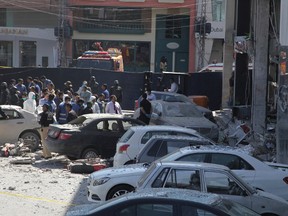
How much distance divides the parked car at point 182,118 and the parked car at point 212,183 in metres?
10.3

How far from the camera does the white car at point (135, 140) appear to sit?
1561 centimetres

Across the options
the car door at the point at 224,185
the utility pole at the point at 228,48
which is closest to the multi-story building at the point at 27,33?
the utility pole at the point at 228,48

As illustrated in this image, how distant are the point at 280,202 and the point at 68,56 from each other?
46837 millimetres

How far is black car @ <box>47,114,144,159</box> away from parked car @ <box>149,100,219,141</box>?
8.24 feet

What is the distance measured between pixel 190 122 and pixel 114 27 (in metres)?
37.7

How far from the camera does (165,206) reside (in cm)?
711

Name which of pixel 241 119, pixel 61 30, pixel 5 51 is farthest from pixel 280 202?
pixel 5 51

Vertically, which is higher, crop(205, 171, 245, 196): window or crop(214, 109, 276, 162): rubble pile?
crop(205, 171, 245, 196): window

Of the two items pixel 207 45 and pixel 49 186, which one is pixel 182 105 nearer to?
pixel 49 186

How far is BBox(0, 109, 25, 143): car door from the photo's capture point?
21.2 meters

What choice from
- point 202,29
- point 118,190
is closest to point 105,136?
point 118,190

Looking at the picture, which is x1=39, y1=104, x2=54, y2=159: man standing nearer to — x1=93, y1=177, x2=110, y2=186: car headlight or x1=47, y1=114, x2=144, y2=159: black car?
x1=47, y1=114, x2=144, y2=159: black car

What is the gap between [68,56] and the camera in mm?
55875

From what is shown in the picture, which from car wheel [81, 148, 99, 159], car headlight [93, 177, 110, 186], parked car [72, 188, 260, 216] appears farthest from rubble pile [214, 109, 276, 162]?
parked car [72, 188, 260, 216]
